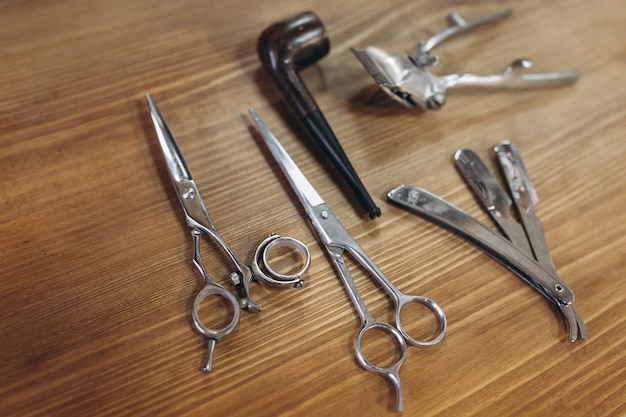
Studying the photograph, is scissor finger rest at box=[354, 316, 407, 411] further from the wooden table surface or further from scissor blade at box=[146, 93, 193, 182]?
scissor blade at box=[146, 93, 193, 182]

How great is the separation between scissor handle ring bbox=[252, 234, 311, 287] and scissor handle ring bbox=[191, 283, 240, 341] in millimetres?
40

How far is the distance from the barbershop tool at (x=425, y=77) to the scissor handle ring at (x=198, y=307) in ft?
1.14

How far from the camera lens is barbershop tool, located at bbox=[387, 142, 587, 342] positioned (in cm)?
61

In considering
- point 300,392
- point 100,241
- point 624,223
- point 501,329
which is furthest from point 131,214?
point 624,223

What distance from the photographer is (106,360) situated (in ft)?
1.75

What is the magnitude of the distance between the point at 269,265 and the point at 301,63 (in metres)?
0.29

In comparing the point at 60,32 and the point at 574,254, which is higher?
the point at 60,32

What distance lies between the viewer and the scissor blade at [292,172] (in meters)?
0.63

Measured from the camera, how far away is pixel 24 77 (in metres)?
0.70

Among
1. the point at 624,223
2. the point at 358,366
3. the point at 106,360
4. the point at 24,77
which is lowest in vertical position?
the point at 624,223

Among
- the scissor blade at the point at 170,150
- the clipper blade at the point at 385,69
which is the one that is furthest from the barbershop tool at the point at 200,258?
the clipper blade at the point at 385,69

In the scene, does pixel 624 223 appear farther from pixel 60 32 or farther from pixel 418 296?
pixel 60 32

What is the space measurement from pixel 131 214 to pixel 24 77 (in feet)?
0.84

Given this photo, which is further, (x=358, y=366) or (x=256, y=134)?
(x=256, y=134)
